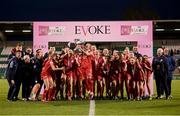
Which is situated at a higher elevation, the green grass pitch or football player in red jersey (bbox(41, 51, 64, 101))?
football player in red jersey (bbox(41, 51, 64, 101))

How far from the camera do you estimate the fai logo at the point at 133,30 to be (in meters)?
22.0

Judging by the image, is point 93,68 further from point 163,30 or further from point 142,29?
point 163,30

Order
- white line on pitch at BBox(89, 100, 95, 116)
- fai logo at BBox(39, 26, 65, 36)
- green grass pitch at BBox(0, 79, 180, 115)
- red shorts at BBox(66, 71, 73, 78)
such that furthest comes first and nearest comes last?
fai logo at BBox(39, 26, 65, 36) → red shorts at BBox(66, 71, 73, 78) → green grass pitch at BBox(0, 79, 180, 115) → white line on pitch at BBox(89, 100, 95, 116)

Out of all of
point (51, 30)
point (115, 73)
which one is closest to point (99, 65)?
point (115, 73)

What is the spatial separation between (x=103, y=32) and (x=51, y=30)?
2.21 meters

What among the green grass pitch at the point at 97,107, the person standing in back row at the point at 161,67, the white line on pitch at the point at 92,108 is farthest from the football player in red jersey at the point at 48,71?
the person standing in back row at the point at 161,67

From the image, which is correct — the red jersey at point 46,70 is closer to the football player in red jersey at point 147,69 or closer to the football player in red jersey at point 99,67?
the football player in red jersey at point 99,67

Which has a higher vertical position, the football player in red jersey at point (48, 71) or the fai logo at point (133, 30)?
the fai logo at point (133, 30)

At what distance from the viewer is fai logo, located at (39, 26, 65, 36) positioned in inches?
881

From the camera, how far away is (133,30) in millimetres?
22125

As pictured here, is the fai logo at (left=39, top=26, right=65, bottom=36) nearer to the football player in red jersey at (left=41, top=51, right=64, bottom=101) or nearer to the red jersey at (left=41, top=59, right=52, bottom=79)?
the football player in red jersey at (left=41, top=51, right=64, bottom=101)

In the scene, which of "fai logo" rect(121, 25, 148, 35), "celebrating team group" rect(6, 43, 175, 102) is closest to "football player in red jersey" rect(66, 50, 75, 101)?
"celebrating team group" rect(6, 43, 175, 102)

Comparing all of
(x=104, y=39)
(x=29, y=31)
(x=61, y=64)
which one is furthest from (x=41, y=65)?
(x=29, y=31)

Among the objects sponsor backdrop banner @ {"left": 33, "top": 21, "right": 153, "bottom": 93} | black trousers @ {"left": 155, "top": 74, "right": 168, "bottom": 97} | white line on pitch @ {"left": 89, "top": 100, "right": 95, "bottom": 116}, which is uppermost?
sponsor backdrop banner @ {"left": 33, "top": 21, "right": 153, "bottom": 93}
